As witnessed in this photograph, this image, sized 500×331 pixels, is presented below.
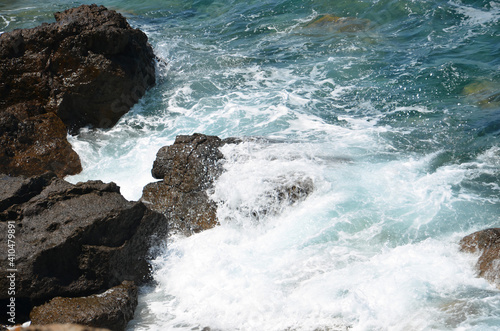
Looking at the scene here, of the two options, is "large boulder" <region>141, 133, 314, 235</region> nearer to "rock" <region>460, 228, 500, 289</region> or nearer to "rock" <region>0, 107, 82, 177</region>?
"rock" <region>460, 228, 500, 289</region>

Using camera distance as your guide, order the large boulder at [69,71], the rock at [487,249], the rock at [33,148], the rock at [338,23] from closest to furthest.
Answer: the rock at [487,249] < the rock at [33,148] < the large boulder at [69,71] < the rock at [338,23]

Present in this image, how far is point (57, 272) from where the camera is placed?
5.41 meters

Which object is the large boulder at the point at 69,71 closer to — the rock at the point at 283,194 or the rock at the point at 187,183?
the rock at the point at 187,183

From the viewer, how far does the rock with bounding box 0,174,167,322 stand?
5.27 m

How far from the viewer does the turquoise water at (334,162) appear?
205 inches

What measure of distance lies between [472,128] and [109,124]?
7.12m

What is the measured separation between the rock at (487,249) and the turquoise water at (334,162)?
0.11 meters

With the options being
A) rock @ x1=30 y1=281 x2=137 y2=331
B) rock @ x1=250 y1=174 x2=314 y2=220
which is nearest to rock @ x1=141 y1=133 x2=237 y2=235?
rock @ x1=250 y1=174 x2=314 y2=220

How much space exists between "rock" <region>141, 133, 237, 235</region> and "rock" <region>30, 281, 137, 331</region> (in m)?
1.59

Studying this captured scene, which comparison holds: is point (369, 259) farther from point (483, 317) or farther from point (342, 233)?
point (483, 317)

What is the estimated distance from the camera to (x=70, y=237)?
5.46 metres

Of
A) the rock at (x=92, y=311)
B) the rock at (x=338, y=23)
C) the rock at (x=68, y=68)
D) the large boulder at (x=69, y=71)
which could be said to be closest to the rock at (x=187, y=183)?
the rock at (x=92, y=311)

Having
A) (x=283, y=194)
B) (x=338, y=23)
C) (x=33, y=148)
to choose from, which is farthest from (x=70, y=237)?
(x=338, y=23)

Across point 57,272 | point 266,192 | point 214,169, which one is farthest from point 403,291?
point 57,272
